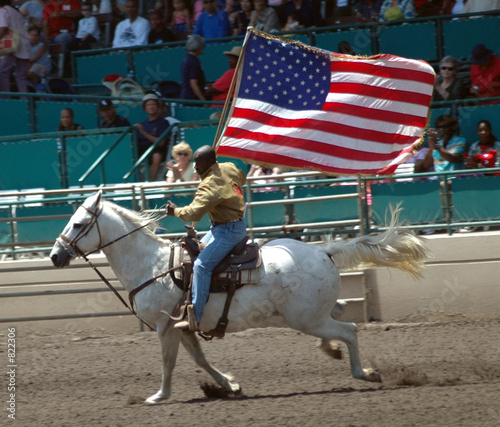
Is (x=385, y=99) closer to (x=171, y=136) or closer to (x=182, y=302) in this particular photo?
(x=182, y=302)

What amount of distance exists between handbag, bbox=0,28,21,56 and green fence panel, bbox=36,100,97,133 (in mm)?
1278

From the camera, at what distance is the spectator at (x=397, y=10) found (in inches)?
500

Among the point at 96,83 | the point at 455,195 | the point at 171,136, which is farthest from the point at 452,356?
the point at 96,83

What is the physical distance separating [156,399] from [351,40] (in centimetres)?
775

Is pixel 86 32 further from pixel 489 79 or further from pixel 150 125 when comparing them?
pixel 489 79

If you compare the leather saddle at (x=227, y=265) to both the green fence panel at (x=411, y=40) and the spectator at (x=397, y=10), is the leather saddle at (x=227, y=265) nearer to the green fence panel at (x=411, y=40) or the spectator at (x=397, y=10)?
the green fence panel at (x=411, y=40)

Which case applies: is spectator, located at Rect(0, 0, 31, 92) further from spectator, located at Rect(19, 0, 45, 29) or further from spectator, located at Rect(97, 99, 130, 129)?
spectator, located at Rect(97, 99, 130, 129)

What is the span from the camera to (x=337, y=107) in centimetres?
769

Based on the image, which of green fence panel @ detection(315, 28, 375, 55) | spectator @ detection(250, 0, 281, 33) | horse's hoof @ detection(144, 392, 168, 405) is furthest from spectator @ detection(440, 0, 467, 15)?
horse's hoof @ detection(144, 392, 168, 405)

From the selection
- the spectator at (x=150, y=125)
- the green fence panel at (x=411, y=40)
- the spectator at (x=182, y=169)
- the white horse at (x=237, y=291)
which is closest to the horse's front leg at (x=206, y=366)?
the white horse at (x=237, y=291)

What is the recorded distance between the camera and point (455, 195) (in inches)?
365

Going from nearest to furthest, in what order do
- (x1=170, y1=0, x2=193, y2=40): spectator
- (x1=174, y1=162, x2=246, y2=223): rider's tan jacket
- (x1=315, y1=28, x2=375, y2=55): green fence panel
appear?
(x1=174, y1=162, x2=246, y2=223): rider's tan jacket < (x1=315, y1=28, x2=375, y2=55): green fence panel < (x1=170, y1=0, x2=193, y2=40): spectator

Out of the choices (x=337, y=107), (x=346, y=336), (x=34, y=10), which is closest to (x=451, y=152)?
(x=337, y=107)

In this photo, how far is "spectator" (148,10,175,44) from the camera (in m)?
13.8
